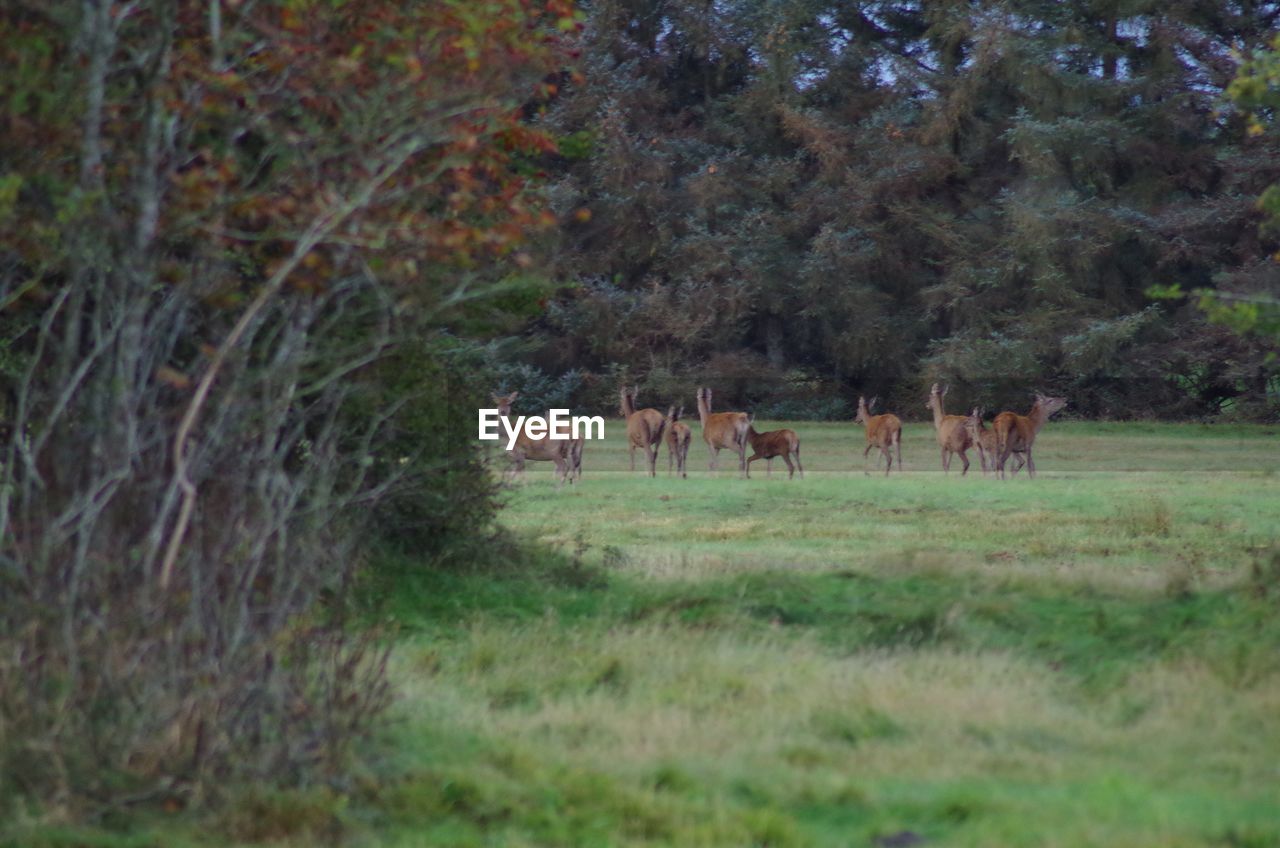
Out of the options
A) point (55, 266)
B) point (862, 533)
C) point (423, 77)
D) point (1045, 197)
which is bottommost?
point (862, 533)

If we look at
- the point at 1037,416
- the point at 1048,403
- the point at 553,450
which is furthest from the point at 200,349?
the point at 1048,403

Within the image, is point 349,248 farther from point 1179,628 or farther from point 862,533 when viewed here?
point 862,533

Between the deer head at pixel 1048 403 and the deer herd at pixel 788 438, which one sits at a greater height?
the deer head at pixel 1048 403

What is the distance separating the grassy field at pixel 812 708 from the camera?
23.6 ft

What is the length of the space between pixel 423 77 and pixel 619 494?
19722 millimetres

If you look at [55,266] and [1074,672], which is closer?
[55,266]

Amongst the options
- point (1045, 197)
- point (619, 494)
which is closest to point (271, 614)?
point (619, 494)

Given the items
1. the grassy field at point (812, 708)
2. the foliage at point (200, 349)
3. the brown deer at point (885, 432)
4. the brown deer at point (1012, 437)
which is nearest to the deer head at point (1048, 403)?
the brown deer at point (1012, 437)

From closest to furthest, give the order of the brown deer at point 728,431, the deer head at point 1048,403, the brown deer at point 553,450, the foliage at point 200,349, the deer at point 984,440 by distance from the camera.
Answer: the foliage at point 200,349 < the brown deer at point 553,450 < the deer at point 984,440 < the brown deer at point 728,431 < the deer head at point 1048,403

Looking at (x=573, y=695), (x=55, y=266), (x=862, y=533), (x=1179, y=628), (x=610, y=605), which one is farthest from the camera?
(x=862, y=533)

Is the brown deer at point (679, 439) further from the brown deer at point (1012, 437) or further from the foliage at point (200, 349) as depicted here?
the foliage at point (200, 349)

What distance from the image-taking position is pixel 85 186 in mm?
7477

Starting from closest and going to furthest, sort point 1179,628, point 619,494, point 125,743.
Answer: point 125,743 < point 1179,628 < point 619,494

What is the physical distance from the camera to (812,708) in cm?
940
